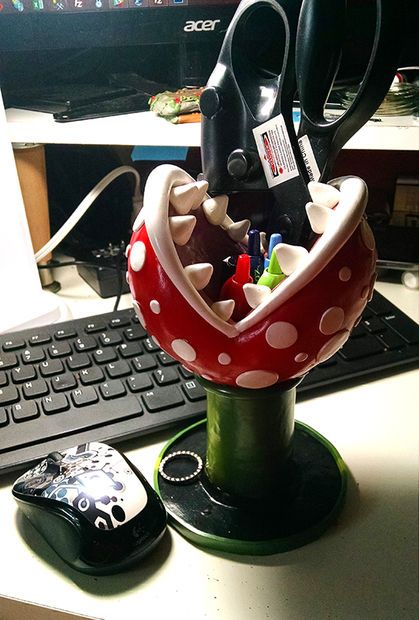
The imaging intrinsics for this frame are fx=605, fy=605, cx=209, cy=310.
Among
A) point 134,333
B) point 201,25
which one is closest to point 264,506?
point 134,333

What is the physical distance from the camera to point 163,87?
729mm

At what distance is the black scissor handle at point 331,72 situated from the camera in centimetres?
31

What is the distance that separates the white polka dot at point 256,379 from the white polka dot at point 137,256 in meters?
0.08

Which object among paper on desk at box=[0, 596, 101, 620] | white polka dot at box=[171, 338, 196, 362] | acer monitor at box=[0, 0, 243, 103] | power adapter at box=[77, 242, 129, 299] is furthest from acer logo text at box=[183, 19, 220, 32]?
paper on desk at box=[0, 596, 101, 620]

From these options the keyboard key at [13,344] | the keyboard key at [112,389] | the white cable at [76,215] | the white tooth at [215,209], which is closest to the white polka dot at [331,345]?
the white tooth at [215,209]

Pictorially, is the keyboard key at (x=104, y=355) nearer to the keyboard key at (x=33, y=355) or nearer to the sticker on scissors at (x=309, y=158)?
the keyboard key at (x=33, y=355)

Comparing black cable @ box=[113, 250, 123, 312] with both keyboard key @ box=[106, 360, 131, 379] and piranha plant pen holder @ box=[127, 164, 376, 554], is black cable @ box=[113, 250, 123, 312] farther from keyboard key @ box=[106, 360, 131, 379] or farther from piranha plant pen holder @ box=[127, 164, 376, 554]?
piranha plant pen holder @ box=[127, 164, 376, 554]

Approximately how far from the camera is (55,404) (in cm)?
47

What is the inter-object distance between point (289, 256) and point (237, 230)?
9 centimetres

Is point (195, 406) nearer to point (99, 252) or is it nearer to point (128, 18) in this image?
point (99, 252)

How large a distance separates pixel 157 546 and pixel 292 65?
0.99ft

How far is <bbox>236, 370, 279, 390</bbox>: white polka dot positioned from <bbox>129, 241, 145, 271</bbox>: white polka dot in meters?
0.08

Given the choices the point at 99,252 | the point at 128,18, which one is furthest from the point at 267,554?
the point at 128,18

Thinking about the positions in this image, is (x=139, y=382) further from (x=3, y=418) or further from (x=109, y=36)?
(x=109, y=36)
